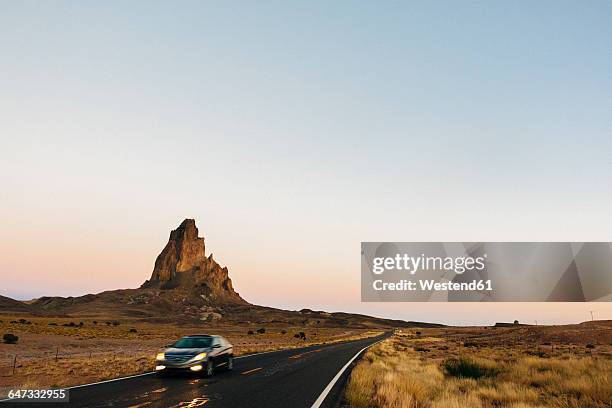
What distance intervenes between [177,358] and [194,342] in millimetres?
2113

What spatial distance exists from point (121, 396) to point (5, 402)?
2.73 meters

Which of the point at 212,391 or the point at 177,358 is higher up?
the point at 177,358

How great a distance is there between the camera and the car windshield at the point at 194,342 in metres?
18.4

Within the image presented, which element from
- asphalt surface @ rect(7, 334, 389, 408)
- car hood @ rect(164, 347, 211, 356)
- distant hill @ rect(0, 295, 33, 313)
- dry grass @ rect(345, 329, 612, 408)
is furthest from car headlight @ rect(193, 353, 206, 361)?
distant hill @ rect(0, 295, 33, 313)

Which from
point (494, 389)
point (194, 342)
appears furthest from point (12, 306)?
point (494, 389)

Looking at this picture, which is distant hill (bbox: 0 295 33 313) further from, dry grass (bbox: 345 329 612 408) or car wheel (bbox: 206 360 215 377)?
dry grass (bbox: 345 329 612 408)

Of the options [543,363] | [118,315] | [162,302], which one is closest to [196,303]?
[162,302]

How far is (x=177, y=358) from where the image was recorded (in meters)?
16.7

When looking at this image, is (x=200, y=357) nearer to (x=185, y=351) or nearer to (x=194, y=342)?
(x=185, y=351)

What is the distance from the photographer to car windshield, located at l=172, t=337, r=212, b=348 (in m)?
18.4

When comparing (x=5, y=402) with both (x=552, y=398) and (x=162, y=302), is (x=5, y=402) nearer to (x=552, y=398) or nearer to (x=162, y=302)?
(x=552, y=398)

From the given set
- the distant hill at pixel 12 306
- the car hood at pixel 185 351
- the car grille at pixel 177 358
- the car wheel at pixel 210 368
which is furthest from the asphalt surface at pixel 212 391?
the distant hill at pixel 12 306

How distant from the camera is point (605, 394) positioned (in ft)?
47.1

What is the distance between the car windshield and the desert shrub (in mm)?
11603
